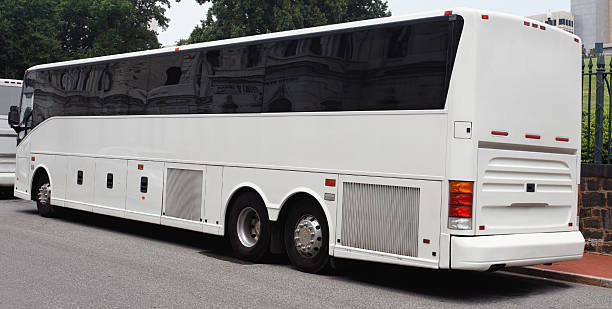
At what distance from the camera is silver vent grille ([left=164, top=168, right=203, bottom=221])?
11.5 metres

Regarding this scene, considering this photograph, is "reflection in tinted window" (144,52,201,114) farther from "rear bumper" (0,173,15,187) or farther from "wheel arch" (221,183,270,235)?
"rear bumper" (0,173,15,187)

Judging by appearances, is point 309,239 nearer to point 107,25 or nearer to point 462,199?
point 462,199

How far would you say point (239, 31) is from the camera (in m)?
43.8

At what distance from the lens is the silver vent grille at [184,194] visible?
11523mm

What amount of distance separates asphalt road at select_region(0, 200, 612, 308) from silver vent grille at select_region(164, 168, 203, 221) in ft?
1.83

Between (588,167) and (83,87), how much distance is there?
9.16m

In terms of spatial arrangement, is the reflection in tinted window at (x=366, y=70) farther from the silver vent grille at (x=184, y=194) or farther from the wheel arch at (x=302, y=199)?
the silver vent grille at (x=184, y=194)

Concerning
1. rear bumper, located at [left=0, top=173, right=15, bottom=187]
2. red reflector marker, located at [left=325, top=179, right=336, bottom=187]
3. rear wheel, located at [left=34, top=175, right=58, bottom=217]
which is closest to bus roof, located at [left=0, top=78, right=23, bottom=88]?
rear bumper, located at [left=0, top=173, right=15, bottom=187]

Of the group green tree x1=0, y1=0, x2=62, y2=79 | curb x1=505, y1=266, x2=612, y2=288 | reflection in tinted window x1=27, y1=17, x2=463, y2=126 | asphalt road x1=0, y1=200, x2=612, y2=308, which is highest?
green tree x1=0, y1=0, x2=62, y2=79

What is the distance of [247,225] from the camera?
1079 centimetres

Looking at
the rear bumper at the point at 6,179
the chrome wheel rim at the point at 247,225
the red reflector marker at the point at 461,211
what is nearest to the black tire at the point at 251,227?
the chrome wheel rim at the point at 247,225

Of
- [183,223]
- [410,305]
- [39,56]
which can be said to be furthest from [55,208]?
[39,56]

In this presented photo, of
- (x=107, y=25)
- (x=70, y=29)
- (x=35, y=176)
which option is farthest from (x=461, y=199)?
(x=70, y=29)

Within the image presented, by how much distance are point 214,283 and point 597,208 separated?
20.5 ft
